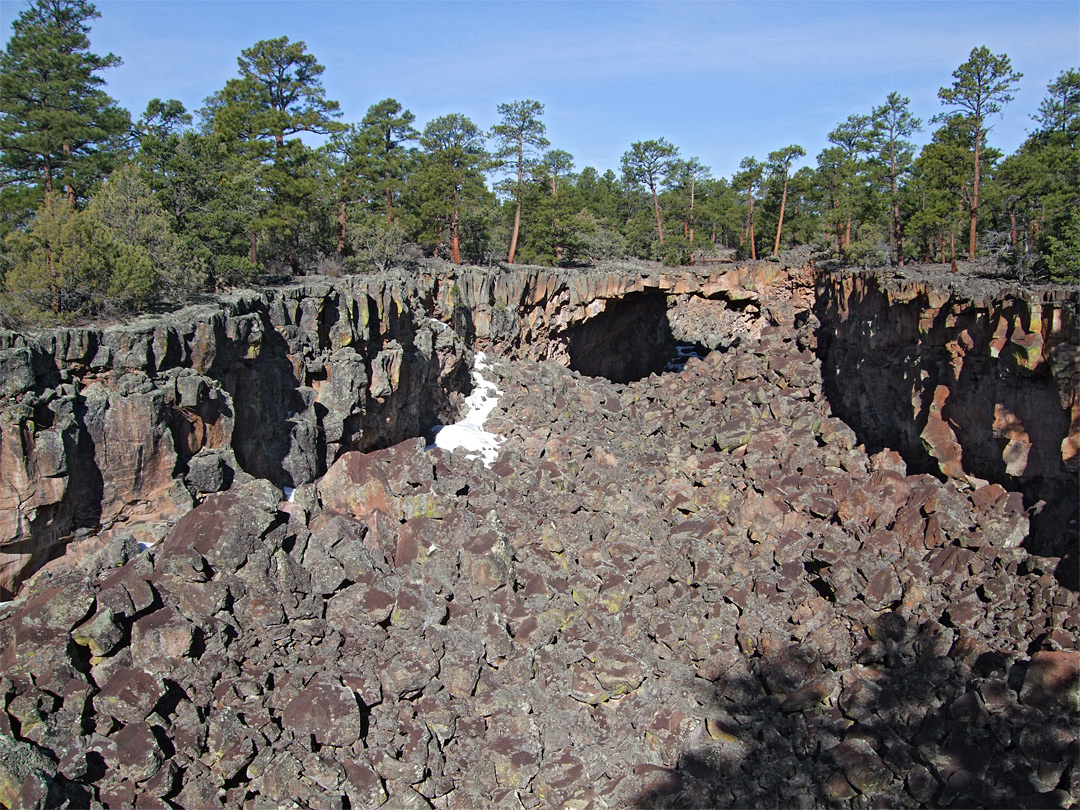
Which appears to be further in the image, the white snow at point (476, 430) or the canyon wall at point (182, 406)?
the white snow at point (476, 430)

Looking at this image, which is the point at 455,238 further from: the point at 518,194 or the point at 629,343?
the point at 629,343

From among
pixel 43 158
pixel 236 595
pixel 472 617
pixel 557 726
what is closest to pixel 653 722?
pixel 557 726

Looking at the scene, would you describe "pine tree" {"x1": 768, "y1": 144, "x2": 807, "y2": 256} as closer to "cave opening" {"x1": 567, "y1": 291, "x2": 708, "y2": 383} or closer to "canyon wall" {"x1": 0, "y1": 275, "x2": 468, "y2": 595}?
"cave opening" {"x1": 567, "y1": 291, "x2": 708, "y2": 383}

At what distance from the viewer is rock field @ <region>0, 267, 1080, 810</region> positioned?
11.4 meters

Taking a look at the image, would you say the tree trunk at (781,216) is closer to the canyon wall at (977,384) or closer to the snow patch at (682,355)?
the snow patch at (682,355)

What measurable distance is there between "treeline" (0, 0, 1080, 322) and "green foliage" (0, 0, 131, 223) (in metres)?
0.06

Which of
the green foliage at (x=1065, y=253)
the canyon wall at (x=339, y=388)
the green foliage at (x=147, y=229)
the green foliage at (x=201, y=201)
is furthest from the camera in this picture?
the green foliage at (x=201, y=201)

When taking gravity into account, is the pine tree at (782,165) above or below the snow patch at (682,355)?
above

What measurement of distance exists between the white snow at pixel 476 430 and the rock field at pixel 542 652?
1744mm

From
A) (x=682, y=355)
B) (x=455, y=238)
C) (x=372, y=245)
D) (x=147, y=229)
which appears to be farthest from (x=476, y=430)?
(x=682, y=355)

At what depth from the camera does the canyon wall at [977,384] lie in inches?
616

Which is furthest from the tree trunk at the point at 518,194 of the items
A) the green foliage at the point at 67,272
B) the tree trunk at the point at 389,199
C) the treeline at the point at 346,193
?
the green foliage at the point at 67,272

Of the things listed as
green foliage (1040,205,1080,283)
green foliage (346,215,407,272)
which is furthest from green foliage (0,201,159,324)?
green foliage (1040,205,1080,283)

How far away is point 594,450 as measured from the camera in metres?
23.5
